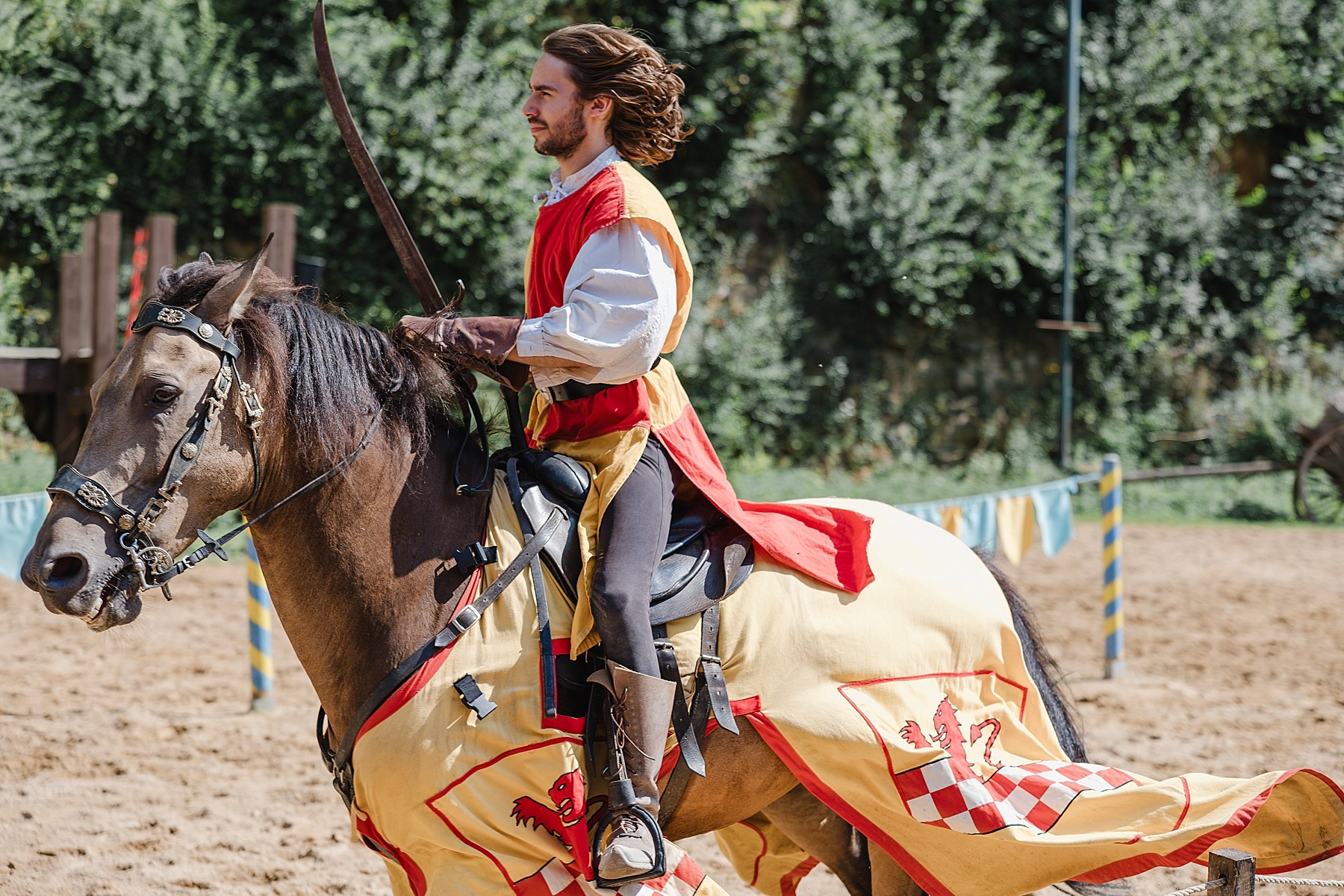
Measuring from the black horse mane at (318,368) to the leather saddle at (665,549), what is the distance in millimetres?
254

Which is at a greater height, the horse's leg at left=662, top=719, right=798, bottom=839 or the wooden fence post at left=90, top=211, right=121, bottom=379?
the wooden fence post at left=90, top=211, right=121, bottom=379

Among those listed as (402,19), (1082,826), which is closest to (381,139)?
(402,19)

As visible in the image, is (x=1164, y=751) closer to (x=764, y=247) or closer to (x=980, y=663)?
(x=980, y=663)

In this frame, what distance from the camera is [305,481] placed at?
228 cm

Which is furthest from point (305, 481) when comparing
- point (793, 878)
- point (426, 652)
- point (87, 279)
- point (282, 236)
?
point (87, 279)

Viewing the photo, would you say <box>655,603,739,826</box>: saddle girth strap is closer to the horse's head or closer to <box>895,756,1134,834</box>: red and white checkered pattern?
<box>895,756,1134,834</box>: red and white checkered pattern

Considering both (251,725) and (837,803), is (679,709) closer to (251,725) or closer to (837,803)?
(837,803)

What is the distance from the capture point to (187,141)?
40.9 feet

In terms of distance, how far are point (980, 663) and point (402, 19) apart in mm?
12165

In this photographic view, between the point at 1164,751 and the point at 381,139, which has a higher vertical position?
the point at 381,139

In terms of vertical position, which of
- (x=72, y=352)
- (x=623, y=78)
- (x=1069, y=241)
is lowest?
(x=72, y=352)

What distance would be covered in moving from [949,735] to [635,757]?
30.9 inches

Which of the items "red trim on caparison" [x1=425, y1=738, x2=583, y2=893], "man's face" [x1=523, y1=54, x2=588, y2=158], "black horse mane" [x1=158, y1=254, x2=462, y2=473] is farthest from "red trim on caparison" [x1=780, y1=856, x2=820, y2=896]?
"man's face" [x1=523, y1=54, x2=588, y2=158]

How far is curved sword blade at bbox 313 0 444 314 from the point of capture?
8.24 feet
